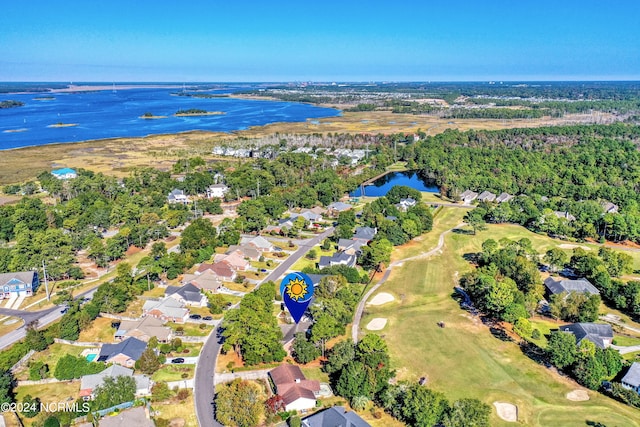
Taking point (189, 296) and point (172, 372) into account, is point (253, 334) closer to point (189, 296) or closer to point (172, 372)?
point (172, 372)

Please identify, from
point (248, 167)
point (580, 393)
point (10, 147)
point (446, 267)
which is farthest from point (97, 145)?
point (580, 393)

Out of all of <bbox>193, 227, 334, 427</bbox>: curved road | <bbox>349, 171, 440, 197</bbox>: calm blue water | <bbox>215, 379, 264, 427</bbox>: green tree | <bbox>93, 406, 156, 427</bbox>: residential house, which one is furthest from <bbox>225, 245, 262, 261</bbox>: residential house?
<bbox>349, 171, 440, 197</bbox>: calm blue water

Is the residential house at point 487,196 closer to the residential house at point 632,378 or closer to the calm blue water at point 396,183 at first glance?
the calm blue water at point 396,183

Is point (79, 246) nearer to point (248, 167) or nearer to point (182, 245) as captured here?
point (182, 245)

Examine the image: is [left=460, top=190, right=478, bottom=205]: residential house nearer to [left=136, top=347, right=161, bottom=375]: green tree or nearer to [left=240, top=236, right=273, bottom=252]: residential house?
[left=240, top=236, right=273, bottom=252]: residential house

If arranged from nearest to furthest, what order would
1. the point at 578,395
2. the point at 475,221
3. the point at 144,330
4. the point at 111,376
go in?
the point at 111,376 → the point at 578,395 → the point at 144,330 → the point at 475,221

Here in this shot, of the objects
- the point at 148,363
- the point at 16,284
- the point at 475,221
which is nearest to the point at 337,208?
the point at 475,221
